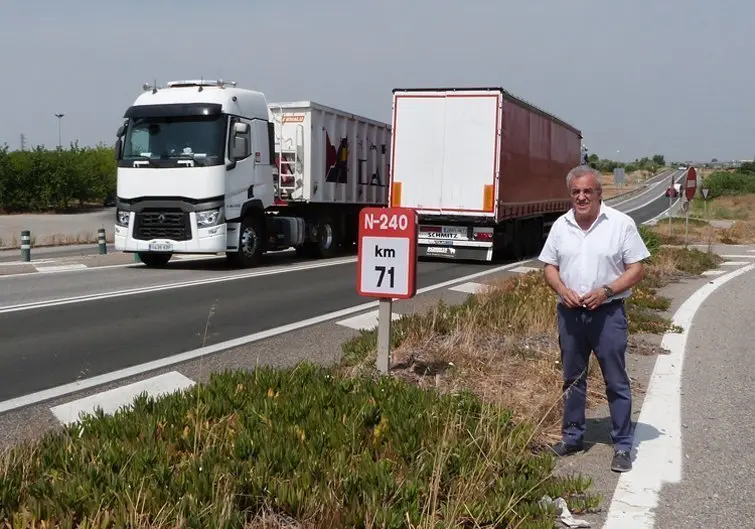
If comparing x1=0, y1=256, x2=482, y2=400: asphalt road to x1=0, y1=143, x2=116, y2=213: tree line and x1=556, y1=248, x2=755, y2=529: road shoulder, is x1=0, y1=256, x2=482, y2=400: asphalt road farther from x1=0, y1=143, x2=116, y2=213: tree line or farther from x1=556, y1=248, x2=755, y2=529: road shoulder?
x1=0, y1=143, x2=116, y2=213: tree line

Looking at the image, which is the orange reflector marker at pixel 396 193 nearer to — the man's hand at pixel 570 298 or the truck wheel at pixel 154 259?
the truck wheel at pixel 154 259

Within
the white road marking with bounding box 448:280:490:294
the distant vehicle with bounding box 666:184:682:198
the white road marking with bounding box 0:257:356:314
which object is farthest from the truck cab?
the distant vehicle with bounding box 666:184:682:198

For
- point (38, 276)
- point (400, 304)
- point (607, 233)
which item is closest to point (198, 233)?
point (38, 276)

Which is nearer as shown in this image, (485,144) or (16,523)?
(16,523)

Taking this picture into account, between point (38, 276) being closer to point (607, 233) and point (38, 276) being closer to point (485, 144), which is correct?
point (485, 144)

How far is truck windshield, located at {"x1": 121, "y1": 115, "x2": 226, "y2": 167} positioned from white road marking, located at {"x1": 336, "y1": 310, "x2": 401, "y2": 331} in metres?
6.95

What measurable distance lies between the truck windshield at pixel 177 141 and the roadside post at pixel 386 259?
11476mm

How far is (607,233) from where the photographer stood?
5.10 meters

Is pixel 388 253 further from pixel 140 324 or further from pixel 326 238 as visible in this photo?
pixel 326 238

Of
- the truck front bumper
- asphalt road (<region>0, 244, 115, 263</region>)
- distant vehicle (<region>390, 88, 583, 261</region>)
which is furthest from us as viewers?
asphalt road (<region>0, 244, 115, 263</region>)

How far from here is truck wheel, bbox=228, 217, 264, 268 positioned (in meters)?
18.5

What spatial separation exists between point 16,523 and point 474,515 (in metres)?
1.82

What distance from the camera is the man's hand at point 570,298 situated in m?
5.05

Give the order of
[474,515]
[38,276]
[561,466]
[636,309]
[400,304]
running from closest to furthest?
[474,515], [561,466], [636,309], [400,304], [38,276]
